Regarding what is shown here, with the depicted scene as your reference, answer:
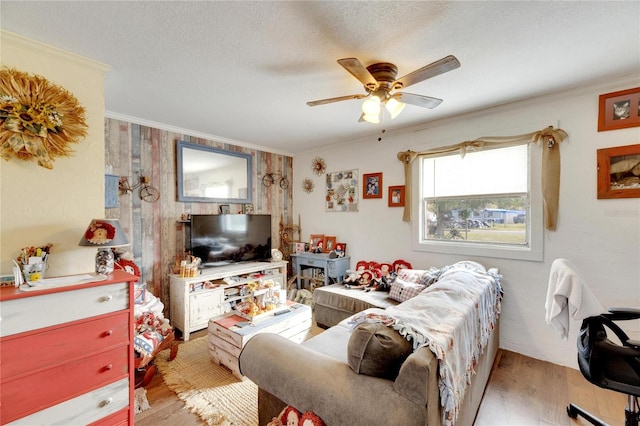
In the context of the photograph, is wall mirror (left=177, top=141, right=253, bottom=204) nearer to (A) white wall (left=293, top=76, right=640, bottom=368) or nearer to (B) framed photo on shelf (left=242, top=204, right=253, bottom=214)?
(B) framed photo on shelf (left=242, top=204, right=253, bottom=214)

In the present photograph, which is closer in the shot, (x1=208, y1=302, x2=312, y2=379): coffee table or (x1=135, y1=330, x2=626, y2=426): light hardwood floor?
(x1=135, y1=330, x2=626, y2=426): light hardwood floor

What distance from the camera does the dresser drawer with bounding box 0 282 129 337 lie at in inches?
48.9

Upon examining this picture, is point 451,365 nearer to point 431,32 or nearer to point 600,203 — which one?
point 431,32

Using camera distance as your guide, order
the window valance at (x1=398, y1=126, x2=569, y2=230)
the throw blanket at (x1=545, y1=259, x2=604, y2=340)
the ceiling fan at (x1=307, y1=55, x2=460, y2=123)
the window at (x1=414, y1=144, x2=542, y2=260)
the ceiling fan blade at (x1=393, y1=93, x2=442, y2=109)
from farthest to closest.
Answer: the window at (x1=414, y1=144, x2=542, y2=260) < the window valance at (x1=398, y1=126, x2=569, y2=230) < the ceiling fan blade at (x1=393, y1=93, x2=442, y2=109) < the ceiling fan at (x1=307, y1=55, x2=460, y2=123) < the throw blanket at (x1=545, y1=259, x2=604, y2=340)

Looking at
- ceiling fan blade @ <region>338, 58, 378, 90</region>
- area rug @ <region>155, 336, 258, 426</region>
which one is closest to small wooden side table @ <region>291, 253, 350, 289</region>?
area rug @ <region>155, 336, 258, 426</region>

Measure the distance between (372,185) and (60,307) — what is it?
3.26m

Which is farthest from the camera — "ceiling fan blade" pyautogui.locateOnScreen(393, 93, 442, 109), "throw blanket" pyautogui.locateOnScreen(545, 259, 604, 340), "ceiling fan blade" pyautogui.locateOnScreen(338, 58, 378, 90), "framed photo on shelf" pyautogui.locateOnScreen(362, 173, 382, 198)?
"framed photo on shelf" pyautogui.locateOnScreen(362, 173, 382, 198)

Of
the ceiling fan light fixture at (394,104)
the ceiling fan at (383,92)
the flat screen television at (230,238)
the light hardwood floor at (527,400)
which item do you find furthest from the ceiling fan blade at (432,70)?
the flat screen television at (230,238)

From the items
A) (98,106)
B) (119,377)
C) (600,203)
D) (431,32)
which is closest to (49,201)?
(98,106)

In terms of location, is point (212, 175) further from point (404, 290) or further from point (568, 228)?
point (568, 228)

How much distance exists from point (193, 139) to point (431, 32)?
119 inches

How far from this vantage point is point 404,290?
8.79 feet

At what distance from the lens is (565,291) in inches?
65.2

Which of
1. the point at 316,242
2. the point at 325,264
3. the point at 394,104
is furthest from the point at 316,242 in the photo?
the point at 394,104
